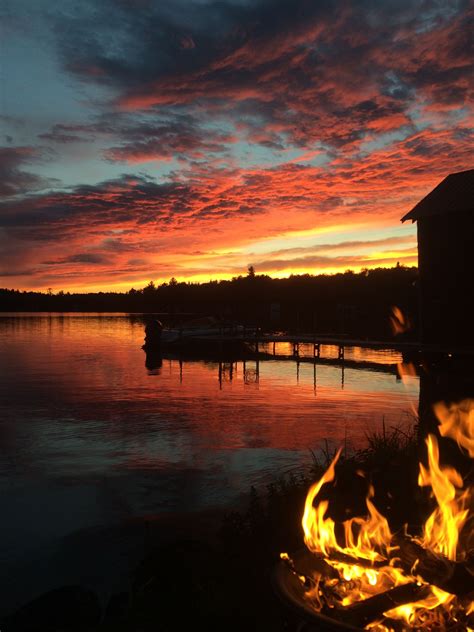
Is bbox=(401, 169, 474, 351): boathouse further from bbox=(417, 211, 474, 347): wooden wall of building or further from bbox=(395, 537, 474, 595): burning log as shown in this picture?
bbox=(395, 537, 474, 595): burning log

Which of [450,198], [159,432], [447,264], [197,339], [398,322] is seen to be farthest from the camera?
[398,322]

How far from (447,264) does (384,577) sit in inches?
1116

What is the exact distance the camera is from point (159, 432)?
16453 mm

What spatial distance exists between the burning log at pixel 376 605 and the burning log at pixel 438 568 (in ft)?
0.50

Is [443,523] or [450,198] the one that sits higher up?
[450,198]

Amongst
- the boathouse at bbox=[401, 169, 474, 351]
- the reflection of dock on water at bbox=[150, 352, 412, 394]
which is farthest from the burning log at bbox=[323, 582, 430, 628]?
the boathouse at bbox=[401, 169, 474, 351]

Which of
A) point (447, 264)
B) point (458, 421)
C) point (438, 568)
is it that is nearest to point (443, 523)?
point (438, 568)

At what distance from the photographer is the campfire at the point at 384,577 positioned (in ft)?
11.5

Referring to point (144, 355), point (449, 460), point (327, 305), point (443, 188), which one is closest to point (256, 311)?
point (327, 305)

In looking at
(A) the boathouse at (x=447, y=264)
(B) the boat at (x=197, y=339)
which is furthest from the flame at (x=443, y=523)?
(B) the boat at (x=197, y=339)

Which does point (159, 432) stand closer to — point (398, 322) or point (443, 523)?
point (443, 523)

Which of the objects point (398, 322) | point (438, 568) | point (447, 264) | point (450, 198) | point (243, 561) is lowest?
point (243, 561)

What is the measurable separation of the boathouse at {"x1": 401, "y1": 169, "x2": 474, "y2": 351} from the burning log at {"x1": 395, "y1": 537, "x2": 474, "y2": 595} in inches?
1045

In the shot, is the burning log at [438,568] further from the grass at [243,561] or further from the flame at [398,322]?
the flame at [398,322]
